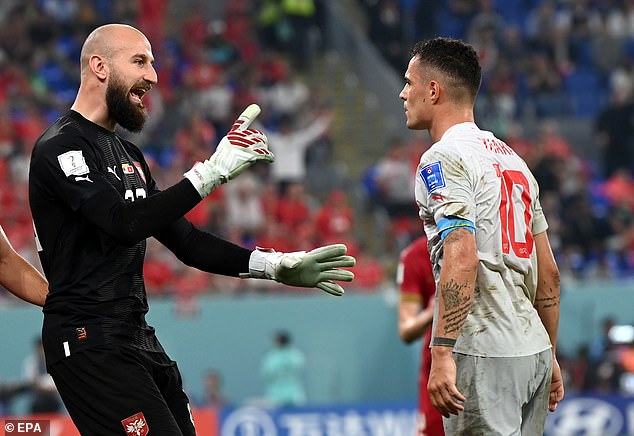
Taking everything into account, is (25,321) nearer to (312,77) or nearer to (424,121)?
(312,77)

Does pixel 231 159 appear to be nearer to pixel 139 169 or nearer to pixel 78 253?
pixel 139 169

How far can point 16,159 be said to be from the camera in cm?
1563

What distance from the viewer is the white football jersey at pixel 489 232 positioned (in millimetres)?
4949

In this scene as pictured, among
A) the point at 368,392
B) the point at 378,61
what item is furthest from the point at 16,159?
the point at 378,61

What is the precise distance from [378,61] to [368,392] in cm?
746

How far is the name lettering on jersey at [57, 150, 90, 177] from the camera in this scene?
475cm

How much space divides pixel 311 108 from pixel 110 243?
1339cm

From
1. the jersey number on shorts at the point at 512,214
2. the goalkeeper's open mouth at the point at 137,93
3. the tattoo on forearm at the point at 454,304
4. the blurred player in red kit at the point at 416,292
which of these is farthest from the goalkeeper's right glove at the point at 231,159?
the blurred player in red kit at the point at 416,292

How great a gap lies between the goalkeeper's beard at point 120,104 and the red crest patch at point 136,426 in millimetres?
1211

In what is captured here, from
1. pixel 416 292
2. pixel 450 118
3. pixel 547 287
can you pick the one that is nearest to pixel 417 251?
pixel 416 292

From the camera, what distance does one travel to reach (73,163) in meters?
4.77

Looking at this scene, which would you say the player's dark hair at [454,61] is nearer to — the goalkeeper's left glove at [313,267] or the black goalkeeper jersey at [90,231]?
the goalkeeper's left glove at [313,267]

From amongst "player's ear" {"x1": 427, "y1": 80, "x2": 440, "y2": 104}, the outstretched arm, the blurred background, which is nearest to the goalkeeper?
the outstretched arm

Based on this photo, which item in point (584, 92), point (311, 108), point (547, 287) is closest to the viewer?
point (547, 287)
